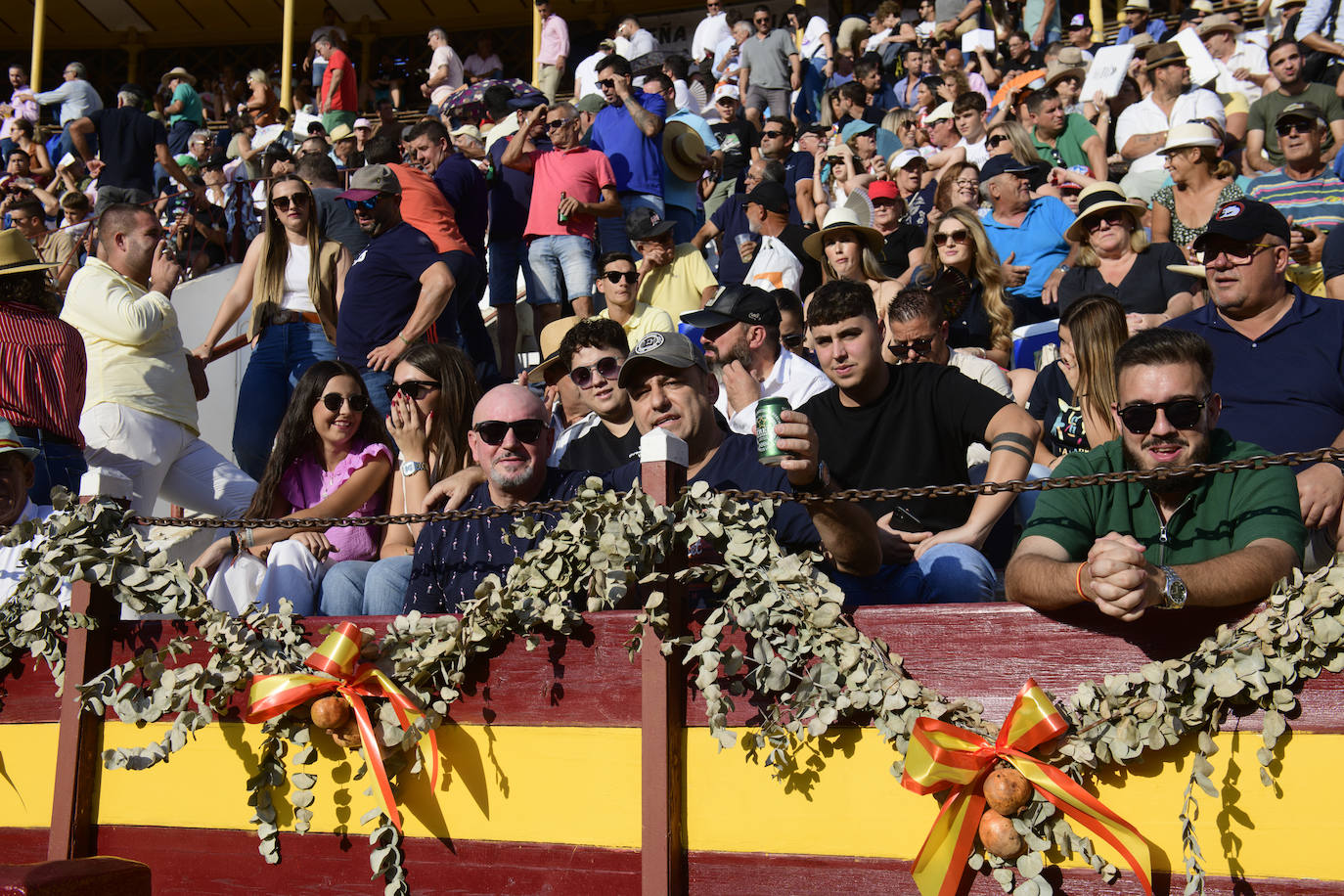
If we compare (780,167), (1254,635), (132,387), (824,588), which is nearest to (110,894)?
(824,588)

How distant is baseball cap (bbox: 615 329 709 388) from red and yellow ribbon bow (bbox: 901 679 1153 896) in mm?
1943

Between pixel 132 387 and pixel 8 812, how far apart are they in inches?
95.8

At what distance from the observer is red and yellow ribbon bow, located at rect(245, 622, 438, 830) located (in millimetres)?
3371

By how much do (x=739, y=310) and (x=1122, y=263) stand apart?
2.12 meters

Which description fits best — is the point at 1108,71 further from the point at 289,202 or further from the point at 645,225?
the point at 289,202

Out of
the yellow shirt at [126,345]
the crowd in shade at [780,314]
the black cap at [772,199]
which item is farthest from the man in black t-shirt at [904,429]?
the black cap at [772,199]

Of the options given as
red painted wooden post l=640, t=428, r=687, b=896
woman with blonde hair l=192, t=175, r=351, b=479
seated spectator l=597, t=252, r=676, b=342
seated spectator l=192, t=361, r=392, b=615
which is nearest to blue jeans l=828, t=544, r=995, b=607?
red painted wooden post l=640, t=428, r=687, b=896

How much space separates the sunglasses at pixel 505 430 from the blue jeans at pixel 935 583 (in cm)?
117

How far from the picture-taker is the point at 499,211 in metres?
9.39

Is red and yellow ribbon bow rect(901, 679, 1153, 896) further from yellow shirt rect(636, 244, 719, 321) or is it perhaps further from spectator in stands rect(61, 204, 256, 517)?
yellow shirt rect(636, 244, 719, 321)

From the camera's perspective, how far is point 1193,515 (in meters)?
3.21

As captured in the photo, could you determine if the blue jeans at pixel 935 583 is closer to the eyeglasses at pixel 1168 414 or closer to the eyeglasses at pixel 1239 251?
the eyeglasses at pixel 1168 414

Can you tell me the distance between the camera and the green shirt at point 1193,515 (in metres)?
3.04

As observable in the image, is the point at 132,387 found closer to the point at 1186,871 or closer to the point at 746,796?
the point at 746,796
